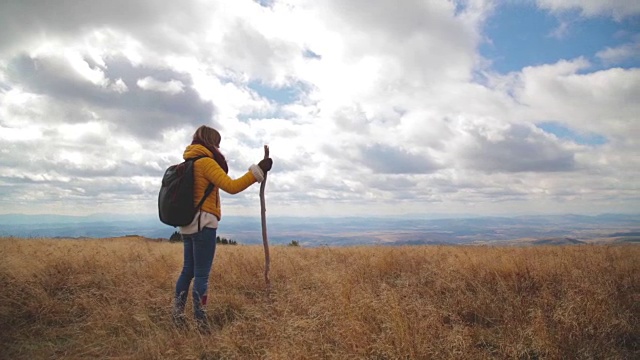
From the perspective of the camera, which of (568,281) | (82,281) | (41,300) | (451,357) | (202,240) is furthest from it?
(82,281)

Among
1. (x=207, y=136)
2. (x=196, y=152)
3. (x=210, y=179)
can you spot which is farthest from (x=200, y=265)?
(x=207, y=136)

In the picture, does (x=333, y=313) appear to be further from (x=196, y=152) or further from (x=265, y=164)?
(x=196, y=152)

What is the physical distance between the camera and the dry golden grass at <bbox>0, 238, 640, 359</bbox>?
10.9 ft

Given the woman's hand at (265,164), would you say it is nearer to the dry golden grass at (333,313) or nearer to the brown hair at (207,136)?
the brown hair at (207,136)

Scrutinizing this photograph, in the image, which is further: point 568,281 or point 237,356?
point 568,281

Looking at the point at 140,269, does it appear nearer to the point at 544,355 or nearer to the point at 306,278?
the point at 306,278

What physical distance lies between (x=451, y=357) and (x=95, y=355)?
3.60 m

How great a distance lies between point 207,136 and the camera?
4.38m

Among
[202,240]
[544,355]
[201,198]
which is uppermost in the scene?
[201,198]

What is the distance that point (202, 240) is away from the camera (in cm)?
403

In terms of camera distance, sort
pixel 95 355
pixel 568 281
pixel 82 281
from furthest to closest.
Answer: pixel 82 281
pixel 568 281
pixel 95 355

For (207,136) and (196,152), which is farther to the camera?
(207,136)

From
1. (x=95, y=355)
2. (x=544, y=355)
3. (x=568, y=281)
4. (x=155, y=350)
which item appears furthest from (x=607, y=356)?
(x=95, y=355)

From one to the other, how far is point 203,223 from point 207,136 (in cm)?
113
